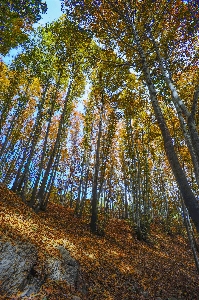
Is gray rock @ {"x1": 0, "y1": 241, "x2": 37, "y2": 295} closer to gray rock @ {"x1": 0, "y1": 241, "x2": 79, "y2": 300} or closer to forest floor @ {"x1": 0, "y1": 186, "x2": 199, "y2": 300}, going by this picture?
gray rock @ {"x1": 0, "y1": 241, "x2": 79, "y2": 300}

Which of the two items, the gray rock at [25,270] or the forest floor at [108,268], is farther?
the forest floor at [108,268]

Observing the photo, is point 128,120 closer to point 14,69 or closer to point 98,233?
point 98,233

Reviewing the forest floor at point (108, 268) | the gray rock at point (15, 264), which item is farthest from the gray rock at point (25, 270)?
the forest floor at point (108, 268)

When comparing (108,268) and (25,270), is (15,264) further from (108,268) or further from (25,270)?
(108,268)

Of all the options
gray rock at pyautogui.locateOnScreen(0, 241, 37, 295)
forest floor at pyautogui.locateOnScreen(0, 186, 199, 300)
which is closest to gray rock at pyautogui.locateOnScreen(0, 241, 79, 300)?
gray rock at pyautogui.locateOnScreen(0, 241, 37, 295)

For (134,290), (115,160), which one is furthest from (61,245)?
(115,160)

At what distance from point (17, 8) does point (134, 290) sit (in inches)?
476

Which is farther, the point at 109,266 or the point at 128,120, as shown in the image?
the point at 128,120

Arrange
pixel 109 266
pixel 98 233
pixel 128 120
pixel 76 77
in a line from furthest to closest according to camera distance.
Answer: pixel 128 120 < pixel 76 77 < pixel 98 233 < pixel 109 266

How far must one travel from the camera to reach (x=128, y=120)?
1725cm

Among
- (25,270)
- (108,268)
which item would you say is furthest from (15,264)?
(108,268)

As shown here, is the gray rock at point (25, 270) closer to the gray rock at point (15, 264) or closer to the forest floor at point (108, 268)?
the gray rock at point (15, 264)

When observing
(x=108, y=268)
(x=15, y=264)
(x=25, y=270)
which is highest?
(x=108, y=268)

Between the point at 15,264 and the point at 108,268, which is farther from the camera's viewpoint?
the point at 108,268
